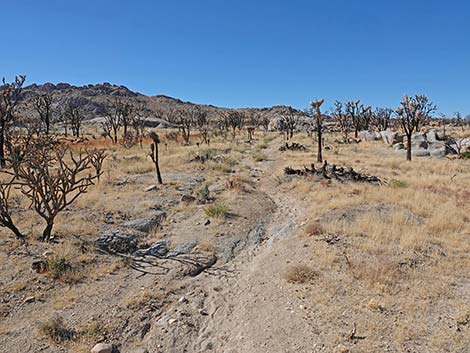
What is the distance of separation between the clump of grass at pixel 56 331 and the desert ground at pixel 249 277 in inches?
1.1

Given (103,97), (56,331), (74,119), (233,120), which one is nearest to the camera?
(56,331)

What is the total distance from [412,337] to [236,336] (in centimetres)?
262

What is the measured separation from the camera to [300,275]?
23.2ft

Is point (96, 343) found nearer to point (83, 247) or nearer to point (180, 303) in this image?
point (180, 303)

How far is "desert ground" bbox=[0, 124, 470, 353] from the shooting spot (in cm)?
541

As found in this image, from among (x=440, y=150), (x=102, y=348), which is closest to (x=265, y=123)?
(x=440, y=150)

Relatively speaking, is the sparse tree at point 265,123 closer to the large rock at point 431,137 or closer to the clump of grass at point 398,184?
the large rock at point 431,137

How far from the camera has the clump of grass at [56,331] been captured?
17.6ft

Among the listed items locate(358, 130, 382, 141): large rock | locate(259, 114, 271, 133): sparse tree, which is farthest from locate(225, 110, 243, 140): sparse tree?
locate(358, 130, 382, 141): large rock

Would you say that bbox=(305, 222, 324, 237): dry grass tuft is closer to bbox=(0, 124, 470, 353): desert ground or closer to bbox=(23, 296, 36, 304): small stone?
bbox=(0, 124, 470, 353): desert ground

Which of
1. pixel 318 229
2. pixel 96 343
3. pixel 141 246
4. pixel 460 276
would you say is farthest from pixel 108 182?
pixel 460 276

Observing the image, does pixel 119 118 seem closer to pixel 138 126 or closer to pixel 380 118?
pixel 138 126

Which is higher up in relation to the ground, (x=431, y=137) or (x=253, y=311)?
(x=431, y=137)

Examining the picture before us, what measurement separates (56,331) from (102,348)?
886 mm
